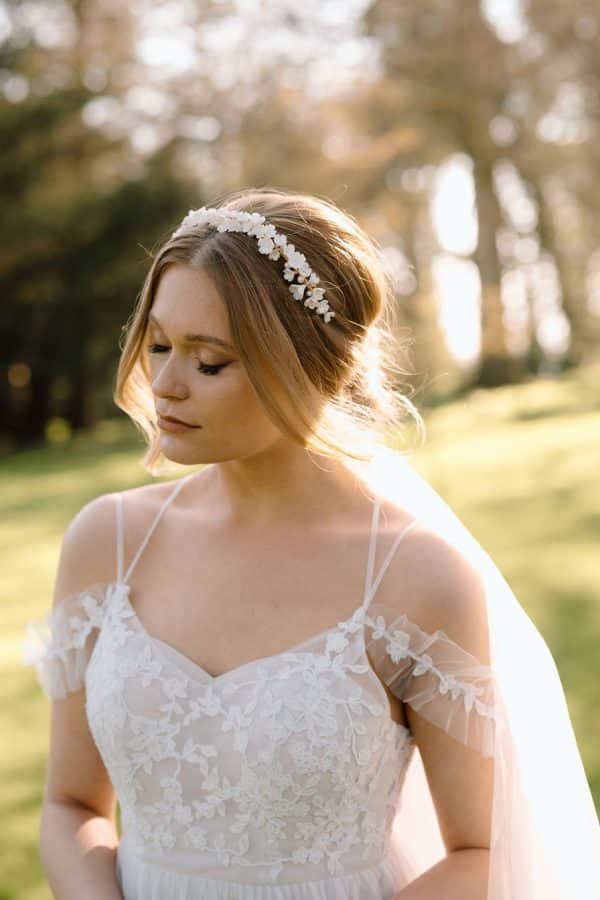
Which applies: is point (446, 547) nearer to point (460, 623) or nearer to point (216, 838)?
point (460, 623)

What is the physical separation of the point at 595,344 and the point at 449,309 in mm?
15695

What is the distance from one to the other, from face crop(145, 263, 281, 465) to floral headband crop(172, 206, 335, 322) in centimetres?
13

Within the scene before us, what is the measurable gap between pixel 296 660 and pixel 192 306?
610 millimetres

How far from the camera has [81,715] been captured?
2.03m

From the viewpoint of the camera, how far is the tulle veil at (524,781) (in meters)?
1.74

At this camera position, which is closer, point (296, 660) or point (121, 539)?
point (296, 660)

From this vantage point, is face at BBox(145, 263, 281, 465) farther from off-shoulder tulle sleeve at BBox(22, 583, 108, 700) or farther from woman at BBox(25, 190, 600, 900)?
off-shoulder tulle sleeve at BBox(22, 583, 108, 700)

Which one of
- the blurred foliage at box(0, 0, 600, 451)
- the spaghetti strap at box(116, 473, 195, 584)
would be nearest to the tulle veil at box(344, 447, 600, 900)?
the spaghetti strap at box(116, 473, 195, 584)

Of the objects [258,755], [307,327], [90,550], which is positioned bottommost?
[258,755]

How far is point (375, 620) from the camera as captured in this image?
1783 mm

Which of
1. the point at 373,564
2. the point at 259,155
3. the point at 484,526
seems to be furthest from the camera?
the point at 259,155

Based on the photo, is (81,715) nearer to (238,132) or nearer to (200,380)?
(200,380)

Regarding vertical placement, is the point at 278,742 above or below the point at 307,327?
below

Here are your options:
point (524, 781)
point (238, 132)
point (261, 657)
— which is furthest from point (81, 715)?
point (238, 132)
